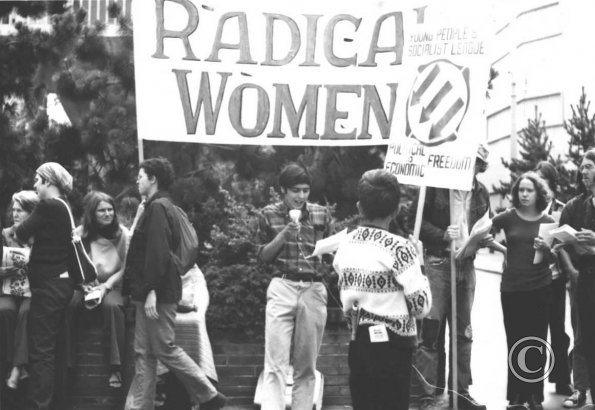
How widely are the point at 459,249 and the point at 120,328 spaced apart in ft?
9.60

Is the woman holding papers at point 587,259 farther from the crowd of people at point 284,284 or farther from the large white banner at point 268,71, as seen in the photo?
the large white banner at point 268,71

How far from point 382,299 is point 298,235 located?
197 cm

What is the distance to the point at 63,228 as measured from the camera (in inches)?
334

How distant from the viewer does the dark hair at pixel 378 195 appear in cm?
618

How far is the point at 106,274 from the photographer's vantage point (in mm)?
9117

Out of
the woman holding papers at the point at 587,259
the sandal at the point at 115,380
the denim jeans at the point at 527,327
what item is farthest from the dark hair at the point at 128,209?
the woman holding papers at the point at 587,259

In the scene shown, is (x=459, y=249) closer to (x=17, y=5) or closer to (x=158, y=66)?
(x=158, y=66)

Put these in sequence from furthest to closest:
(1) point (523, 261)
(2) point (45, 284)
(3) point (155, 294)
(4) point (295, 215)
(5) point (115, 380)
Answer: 1. (1) point (523, 261)
2. (5) point (115, 380)
3. (2) point (45, 284)
4. (3) point (155, 294)
5. (4) point (295, 215)

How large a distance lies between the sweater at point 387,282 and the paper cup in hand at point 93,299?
10.7 ft

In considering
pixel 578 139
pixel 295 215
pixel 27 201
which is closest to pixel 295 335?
pixel 295 215

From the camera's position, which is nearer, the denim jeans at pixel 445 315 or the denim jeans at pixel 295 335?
the denim jeans at pixel 295 335

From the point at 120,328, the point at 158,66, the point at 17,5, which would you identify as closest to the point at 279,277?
the point at 120,328

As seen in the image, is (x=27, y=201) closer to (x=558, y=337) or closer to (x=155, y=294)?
(x=155, y=294)

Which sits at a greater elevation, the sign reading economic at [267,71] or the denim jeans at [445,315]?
the sign reading economic at [267,71]
